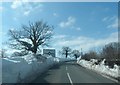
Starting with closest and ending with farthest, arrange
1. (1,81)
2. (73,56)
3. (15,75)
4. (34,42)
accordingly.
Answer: (1,81) → (15,75) → (34,42) → (73,56)

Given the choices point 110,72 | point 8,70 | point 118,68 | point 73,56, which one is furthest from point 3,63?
point 73,56

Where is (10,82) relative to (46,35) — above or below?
below

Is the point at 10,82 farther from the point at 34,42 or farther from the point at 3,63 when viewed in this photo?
the point at 34,42

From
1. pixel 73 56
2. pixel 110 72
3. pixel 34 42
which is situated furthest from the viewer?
pixel 73 56

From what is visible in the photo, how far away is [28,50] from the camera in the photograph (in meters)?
66.0

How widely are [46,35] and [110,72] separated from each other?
41.6 m

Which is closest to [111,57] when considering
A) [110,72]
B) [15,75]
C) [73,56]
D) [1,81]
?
[110,72]

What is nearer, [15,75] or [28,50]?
[15,75]

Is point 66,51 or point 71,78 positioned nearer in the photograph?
point 71,78

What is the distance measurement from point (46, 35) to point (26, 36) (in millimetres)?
5298

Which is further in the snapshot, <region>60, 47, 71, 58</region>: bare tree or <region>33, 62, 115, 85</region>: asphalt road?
<region>60, 47, 71, 58</region>: bare tree

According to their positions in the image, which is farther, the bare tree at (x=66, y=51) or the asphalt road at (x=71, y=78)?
the bare tree at (x=66, y=51)

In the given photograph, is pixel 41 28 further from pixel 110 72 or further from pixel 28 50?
pixel 110 72

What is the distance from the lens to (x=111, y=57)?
137 feet
